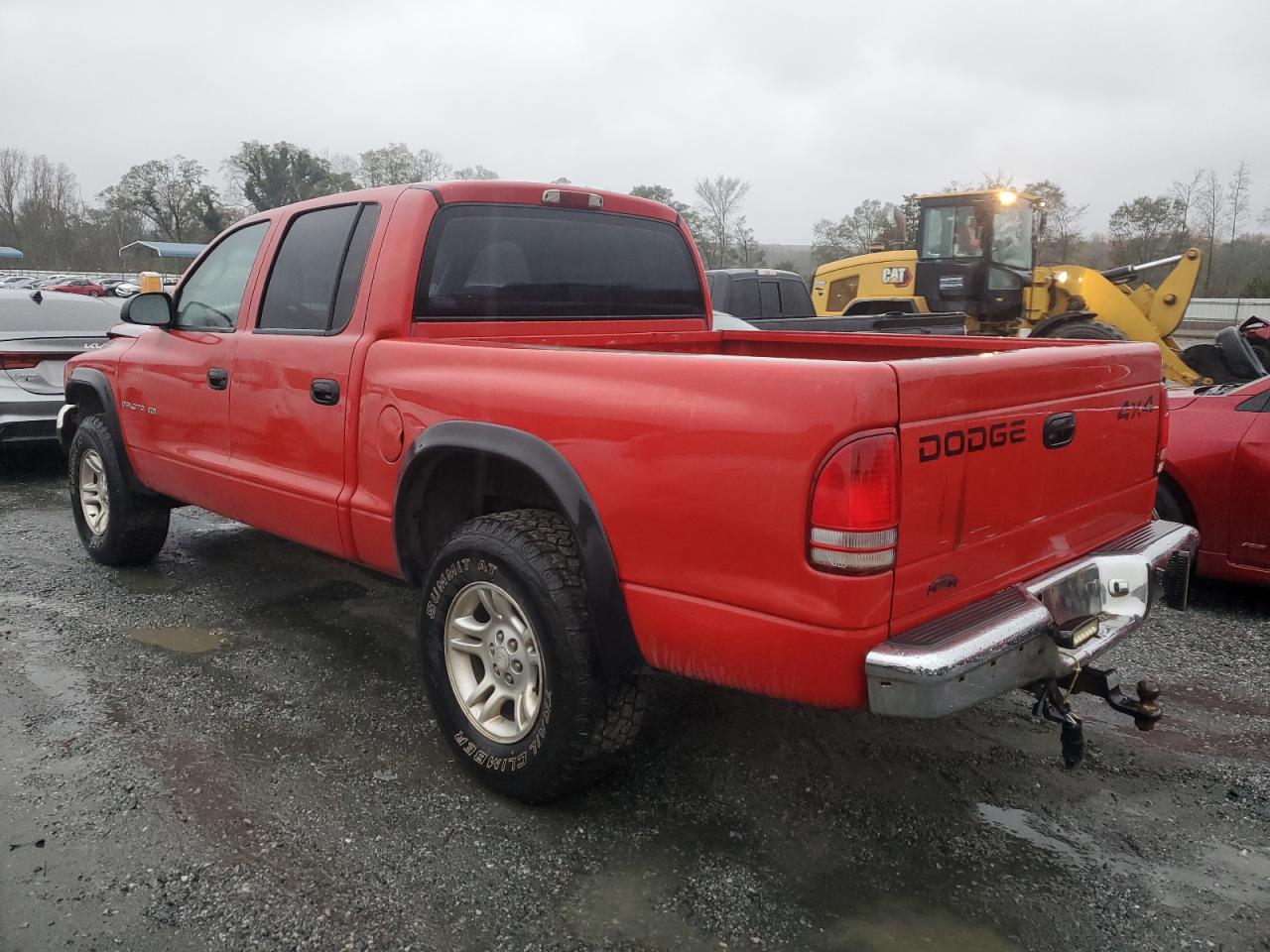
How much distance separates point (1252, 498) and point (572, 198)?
344cm

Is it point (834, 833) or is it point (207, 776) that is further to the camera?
point (207, 776)

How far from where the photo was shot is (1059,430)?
8.87 feet

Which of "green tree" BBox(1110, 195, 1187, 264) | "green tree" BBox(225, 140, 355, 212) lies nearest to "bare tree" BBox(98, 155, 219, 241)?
"green tree" BBox(225, 140, 355, 212)

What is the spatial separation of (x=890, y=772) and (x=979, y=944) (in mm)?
869

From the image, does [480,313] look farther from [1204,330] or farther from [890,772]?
[1204,330]

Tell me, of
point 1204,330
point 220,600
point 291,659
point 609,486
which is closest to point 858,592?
point 609,486

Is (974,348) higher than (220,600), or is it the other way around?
(974,348)

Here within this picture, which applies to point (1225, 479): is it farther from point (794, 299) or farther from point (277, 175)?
point (277, 175)

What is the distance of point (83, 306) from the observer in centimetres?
826

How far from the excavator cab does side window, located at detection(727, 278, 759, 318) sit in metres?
2.50

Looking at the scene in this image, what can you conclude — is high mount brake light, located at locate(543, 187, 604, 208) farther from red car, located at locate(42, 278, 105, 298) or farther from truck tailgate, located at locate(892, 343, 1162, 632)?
red car, located at locate(42, 278, 105, 298)

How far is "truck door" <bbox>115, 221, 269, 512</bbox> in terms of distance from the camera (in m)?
4.30

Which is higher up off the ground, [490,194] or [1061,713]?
[490,194]

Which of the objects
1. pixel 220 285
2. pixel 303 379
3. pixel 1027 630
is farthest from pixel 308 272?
pixel 1027 630
